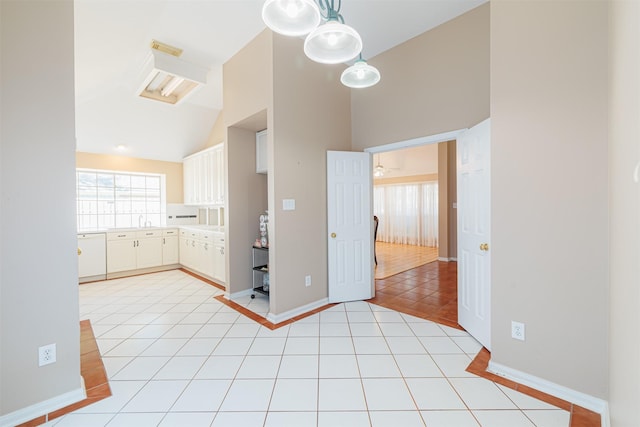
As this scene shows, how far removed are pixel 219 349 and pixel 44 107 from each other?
84.2 inches

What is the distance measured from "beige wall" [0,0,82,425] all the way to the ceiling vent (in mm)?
1783

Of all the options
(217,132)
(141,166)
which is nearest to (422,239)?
(217,132)

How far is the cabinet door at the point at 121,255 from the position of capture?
4648 mm

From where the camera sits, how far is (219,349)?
2334 millimetres

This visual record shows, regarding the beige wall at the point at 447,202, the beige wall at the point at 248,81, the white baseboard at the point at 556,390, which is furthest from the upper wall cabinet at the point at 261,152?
the beige wall at the point at 447,202

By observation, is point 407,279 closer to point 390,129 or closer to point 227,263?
point 390,129

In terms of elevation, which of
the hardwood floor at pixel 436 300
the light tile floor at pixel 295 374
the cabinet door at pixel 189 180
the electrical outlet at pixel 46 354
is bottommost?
the light tile floor at pixel 295 374

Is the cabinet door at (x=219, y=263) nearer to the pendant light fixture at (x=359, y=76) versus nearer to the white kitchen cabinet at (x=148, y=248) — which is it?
the white kitchen cabinet at (x=148, y=248)

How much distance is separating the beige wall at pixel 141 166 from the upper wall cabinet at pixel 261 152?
3022 millimetres

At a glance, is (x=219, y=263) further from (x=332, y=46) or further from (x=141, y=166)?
(x=332, y=46)

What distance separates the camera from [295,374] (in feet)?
6.45

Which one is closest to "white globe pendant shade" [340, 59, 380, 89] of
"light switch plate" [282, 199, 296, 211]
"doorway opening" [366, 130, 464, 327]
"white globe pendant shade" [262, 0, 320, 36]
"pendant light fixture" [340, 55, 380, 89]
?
"pendant light fixture" [340, 55, 380, 89]

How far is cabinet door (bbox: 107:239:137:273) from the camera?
Result: 4.65m

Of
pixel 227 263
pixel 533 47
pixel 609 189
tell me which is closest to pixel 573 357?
pixel 609 189
